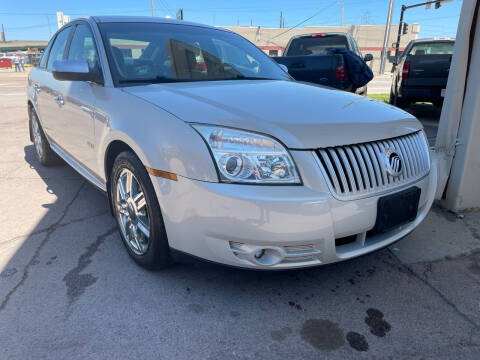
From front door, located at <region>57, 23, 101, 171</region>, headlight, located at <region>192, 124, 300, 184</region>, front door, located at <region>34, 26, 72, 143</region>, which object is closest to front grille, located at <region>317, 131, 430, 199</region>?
headlight, located at <region>192, 124, 300, 184</region>

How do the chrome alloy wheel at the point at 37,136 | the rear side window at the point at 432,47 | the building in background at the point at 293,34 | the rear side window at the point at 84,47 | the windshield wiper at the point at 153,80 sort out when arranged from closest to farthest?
the windshield wiper at the point at 153,80 → the rear side window at the point at 84,47 → the chrome alloy wheel at the point at 37,136 → the rear side window at the point at 432,47 → the building in background at the point at 293,34

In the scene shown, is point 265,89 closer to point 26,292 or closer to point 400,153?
point 400,153

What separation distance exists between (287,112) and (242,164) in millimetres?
443

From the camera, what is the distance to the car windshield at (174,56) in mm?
2686

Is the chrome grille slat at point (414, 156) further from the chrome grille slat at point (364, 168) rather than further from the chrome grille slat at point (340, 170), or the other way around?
the chrome grille slat at point (340, 170)

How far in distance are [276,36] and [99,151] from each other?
4692 cm

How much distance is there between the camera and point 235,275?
2355 mm

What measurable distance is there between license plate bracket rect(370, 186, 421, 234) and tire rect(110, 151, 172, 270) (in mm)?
1154

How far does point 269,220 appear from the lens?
174 centimetres

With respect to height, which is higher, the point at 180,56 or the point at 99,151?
the point at 180,56

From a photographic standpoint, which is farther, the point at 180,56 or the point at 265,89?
the point at 180,56

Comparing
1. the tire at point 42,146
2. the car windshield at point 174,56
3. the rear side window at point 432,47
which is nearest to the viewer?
the car windshield at point 174,56

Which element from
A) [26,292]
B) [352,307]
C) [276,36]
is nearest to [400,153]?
[352,307]

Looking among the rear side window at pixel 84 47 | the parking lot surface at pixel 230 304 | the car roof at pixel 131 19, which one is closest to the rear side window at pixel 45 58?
the rear side window at pixel 84 47
